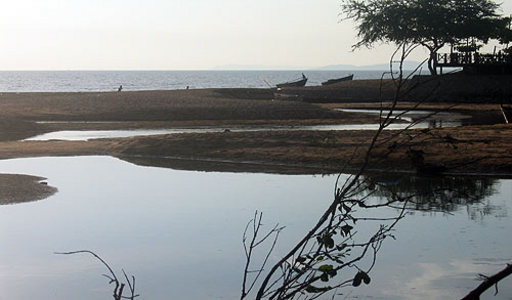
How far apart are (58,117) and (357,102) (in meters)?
27.2

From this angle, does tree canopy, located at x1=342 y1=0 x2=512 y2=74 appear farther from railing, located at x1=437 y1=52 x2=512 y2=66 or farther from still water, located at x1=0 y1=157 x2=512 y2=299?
still water, located at x1=0 y1=157 x2=512 y2=299

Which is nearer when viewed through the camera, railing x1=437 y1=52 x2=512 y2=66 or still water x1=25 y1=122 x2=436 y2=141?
still water x1=25 y1=122 x2=436 y2=141

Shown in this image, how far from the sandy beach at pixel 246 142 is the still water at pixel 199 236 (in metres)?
1.71

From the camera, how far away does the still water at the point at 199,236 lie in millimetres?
12250

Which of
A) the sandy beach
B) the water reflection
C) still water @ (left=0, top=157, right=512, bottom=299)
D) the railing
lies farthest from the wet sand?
the railing

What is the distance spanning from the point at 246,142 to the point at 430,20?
47178mm

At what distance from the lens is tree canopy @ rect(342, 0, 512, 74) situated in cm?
7494

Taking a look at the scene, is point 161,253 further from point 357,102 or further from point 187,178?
point 357,102

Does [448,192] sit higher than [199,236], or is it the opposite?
[199,236]

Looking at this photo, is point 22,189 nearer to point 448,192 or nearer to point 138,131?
point 448,192

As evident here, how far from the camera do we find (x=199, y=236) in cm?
1585

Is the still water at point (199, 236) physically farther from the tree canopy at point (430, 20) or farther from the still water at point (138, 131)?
the tree canopy at point (430, 20)

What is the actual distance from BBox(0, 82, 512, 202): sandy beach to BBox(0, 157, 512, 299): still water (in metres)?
1.71

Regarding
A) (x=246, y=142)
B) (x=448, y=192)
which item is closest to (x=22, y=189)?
(x=448, y=192)
